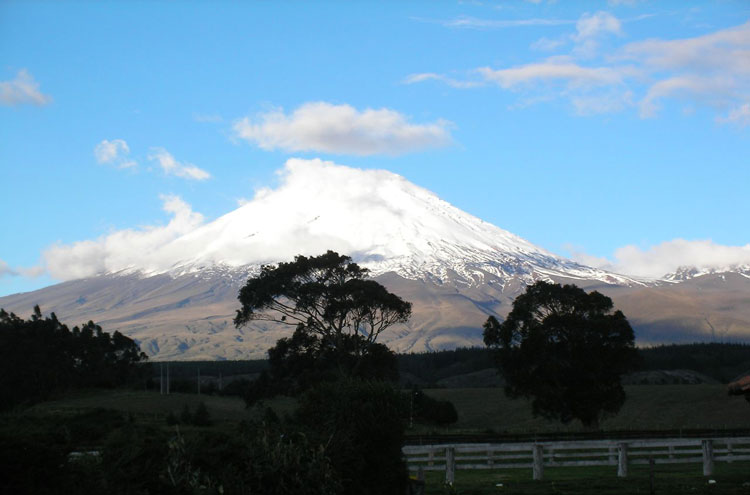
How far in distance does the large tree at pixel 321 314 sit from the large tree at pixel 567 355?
8057 millimetres

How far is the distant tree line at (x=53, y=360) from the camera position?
69500 mm

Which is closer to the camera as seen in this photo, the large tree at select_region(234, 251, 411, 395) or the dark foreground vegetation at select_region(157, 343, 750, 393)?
the large tree at select_region(234, 251, 411, 395)

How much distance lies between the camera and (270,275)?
54281mm

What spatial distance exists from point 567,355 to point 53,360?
4632cm

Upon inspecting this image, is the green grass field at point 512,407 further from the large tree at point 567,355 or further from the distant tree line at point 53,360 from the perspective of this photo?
the large tree at point 567,355

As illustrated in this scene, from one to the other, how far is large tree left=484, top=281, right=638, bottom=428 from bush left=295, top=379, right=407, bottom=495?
31.1 metres

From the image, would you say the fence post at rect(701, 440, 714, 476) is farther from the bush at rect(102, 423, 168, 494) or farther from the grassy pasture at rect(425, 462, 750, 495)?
the bush at rect(102, 423, 168, 494)

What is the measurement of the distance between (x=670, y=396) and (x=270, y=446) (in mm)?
59238

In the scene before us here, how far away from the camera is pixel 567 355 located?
4509 centimetres

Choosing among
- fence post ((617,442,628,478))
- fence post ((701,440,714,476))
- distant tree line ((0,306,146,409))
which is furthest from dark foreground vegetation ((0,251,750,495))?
fence post ((701,440,714,476))

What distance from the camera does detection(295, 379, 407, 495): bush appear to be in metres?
13.1

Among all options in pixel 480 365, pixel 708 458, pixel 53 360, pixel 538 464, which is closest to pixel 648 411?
pixel 708 458

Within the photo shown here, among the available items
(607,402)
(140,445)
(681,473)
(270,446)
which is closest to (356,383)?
(270,446)

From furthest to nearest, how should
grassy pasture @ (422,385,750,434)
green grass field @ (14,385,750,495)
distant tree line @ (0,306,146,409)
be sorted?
distant tree line @ (0,306,146,409)
grassy pasture @ (422,385,750,434)
green grass field @ (14,385,750,495)
